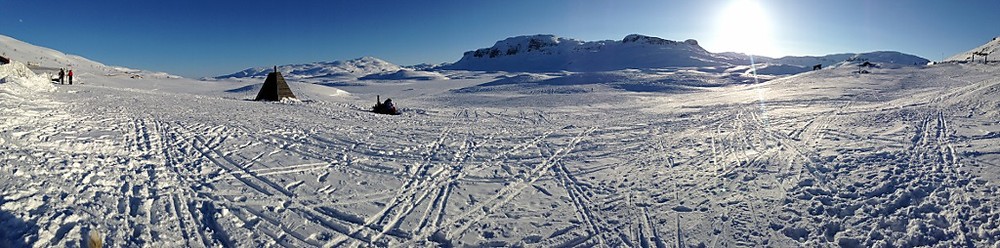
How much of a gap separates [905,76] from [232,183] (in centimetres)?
3647

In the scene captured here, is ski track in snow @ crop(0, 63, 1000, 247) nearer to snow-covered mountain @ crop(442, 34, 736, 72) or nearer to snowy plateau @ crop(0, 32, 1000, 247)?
snowy plateau @ crop(0, 32, 1000, 247)

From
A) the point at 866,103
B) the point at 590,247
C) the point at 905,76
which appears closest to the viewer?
the point at 590,247

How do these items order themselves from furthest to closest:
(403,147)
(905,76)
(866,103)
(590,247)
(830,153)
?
(905,76) → (866,103) → (403,147) → (830,153) → (590,247)

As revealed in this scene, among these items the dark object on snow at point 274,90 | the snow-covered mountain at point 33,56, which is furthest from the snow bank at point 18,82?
the snow-covered mountain at point 33,56

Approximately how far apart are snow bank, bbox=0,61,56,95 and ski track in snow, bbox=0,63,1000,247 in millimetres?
1749

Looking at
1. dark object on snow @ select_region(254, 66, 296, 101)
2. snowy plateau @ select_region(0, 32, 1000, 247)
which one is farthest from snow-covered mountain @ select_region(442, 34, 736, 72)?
snowy plateau @ select_region(0, 32, 1000, 247)

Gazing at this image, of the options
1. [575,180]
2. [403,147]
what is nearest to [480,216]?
[575,180]

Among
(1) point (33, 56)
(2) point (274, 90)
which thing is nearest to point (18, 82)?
(2) point (274, 90)

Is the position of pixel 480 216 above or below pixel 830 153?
below

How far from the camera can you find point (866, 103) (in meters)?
16.5

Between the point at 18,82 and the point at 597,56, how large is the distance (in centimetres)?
10807

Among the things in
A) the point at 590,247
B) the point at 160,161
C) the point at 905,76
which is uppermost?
the point at 905,76

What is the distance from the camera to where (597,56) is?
114 m

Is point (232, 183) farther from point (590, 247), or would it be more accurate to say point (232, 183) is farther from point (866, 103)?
point (866, 103)
